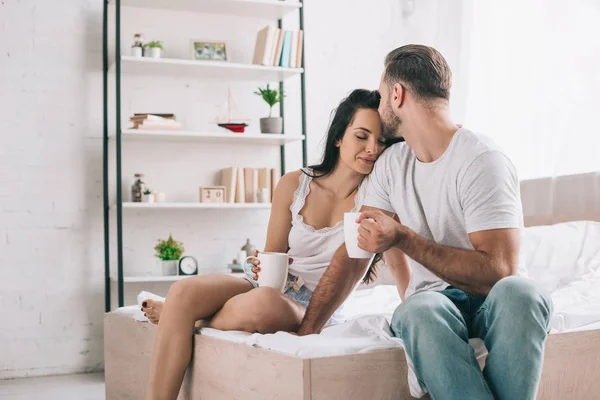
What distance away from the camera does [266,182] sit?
3.96 m

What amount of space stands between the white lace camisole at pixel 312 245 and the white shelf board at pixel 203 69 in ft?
6.22

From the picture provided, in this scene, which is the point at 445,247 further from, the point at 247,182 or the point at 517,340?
the point at 247,182


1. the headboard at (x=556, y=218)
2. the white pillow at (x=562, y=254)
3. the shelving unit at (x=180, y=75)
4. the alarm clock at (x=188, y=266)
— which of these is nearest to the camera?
the white pillow at (x=562, y=254)

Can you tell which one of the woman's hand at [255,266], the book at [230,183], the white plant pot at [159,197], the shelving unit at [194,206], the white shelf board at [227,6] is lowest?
the woman's hand at [255,266]

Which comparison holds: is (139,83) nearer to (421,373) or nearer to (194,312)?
(194,312)

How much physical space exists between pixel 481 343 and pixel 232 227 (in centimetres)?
267

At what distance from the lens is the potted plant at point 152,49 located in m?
3.77

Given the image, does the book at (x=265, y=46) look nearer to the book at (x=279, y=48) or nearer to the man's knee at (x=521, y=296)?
the book at (x=279, y=48)

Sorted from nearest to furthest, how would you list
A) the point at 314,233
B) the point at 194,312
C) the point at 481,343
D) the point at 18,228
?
1. the point at 481,343
2. the point at 194,312
3. the point at 314,233
4. the point at 18,228

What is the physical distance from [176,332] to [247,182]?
82.9 inches

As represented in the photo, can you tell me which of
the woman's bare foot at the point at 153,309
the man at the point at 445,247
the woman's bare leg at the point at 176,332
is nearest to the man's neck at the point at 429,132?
the man at the point at 445,247

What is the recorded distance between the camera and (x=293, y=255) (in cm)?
209

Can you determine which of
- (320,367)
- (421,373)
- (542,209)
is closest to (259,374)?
(320,367)

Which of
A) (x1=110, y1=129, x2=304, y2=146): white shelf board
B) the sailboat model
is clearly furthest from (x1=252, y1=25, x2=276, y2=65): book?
(x1=110, y1=129, x2=304, y2=146): white shelf board
